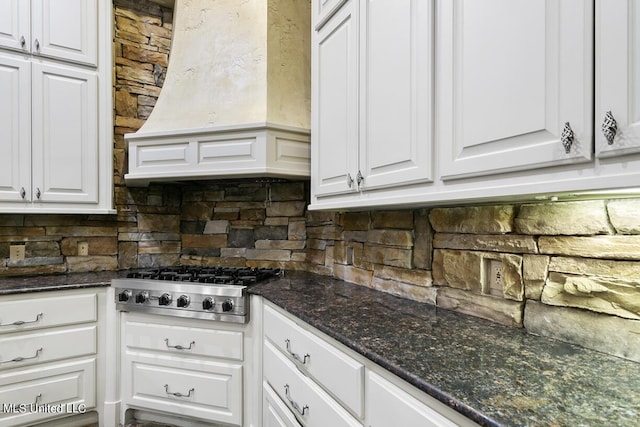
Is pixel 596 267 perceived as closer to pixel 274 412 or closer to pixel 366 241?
pixel 366 241

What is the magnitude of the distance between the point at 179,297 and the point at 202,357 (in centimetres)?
36

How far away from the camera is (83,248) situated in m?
2.81

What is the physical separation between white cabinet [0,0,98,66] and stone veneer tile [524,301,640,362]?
298cm

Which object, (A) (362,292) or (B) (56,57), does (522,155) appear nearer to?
(A) (362,292)

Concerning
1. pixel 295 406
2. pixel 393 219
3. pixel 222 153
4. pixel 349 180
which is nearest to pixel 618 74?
pixel 349 180

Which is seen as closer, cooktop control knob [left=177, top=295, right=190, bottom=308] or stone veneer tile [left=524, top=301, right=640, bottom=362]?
stone veneer tile [left=524, top=301, right=640, bottom=362]

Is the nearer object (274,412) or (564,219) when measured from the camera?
(564,219)

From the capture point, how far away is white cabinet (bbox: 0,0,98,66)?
94.7 inches

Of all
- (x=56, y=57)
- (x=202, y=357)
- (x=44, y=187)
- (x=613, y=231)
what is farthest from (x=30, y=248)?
(x=613, y=231)

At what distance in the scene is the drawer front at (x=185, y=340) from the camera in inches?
84.6

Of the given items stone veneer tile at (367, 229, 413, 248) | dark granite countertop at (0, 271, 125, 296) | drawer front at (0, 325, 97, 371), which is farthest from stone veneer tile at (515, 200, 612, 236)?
drawer front at (0, 325, 97, 371)

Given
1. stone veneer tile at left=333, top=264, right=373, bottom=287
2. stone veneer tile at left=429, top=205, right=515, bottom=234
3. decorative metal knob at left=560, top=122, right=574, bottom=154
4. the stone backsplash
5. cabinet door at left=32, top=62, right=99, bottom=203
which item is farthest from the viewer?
cabinet door at left=32, top=62, right=99, bottom=203

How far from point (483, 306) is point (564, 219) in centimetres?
46

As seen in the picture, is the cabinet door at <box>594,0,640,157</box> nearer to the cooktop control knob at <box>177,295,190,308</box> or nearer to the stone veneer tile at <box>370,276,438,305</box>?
the stone veneer tile at <box>370,276,438,305</box>
